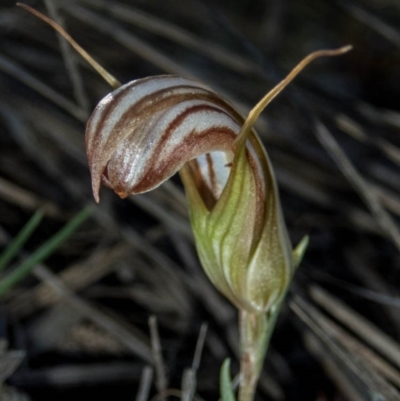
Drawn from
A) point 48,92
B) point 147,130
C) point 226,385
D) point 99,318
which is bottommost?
point 99,318

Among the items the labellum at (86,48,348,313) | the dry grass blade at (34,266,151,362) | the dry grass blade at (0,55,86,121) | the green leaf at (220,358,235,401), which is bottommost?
the dry grass blade at (34,266,151,362)

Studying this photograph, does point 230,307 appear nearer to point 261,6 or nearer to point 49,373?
point 49,373

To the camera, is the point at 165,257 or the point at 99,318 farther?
the point at 165,257

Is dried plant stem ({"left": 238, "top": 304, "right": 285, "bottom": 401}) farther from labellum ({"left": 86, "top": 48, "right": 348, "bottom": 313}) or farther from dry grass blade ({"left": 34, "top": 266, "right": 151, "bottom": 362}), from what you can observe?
dry grass blade ({"left": 34, "top": 266, "right": 151, "bottom": 362})

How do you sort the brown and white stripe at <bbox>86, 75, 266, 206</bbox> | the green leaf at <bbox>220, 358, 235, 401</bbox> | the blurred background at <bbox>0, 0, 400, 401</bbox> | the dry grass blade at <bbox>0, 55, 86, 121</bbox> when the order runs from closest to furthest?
the brown and white stripe at <bbox>86, 75, 266, 206</bbox> → the green leaf at <bbox>220, 358, 235, 401</bbox> → the blurred background at <bbox>0, 0, 400, 401</bbox> → the dry grass blade at <bbox>0, 55, 86, 121</bbox>

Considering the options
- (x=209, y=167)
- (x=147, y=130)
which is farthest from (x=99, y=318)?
(x=147, y=130)

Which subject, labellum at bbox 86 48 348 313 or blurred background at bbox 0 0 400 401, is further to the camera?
blurred background at bbox 0 0 400 401

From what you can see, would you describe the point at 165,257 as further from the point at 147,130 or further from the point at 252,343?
the point at 147,130

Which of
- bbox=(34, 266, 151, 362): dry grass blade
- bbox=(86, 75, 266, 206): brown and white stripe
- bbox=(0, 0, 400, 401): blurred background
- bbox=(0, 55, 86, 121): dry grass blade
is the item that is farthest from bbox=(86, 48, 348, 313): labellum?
bbox=(0, 55, 86, 121): dry grass blade

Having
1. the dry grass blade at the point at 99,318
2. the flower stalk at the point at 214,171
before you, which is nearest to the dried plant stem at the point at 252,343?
the flower stalk at the point at 214,171

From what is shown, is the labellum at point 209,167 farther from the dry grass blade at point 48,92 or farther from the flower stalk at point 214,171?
the dry grass blade at point 48,92
